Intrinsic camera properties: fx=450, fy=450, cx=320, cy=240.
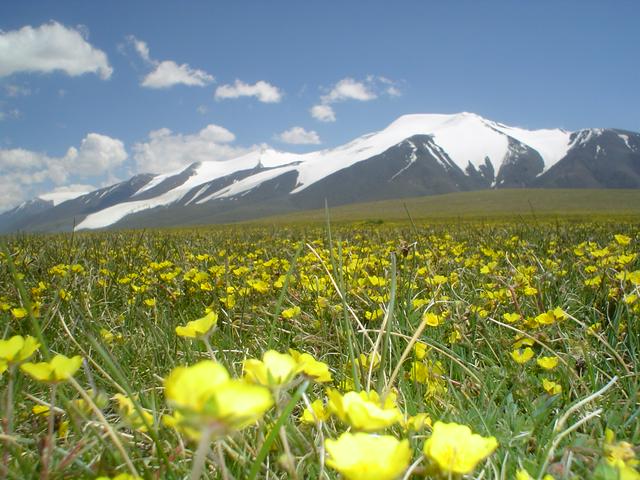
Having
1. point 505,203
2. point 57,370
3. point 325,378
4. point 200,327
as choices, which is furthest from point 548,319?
point 505,203

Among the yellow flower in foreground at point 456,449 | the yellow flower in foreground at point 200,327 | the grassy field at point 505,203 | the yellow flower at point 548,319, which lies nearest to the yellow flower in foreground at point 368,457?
the yellow flower in foreground at point 456,449

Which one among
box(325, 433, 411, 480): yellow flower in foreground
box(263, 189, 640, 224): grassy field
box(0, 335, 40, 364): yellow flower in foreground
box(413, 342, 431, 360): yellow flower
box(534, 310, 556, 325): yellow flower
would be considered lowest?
box(263, 189, 640, 224): grassy field

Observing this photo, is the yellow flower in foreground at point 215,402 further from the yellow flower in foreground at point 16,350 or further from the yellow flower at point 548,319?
the yellow flower at point 548,319

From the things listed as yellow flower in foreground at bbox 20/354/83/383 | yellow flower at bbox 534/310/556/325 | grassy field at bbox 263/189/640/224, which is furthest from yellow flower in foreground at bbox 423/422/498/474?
grassy field at bbox 263/189/640/224

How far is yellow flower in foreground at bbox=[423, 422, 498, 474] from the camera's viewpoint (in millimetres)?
686

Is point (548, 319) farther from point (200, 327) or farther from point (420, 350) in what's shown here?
point (200, 327)

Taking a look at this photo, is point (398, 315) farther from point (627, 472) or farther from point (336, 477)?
point (627, 472)

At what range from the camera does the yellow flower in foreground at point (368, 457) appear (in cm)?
56

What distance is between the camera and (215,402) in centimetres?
45

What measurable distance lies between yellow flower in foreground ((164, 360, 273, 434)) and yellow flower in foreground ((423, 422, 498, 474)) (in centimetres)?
36

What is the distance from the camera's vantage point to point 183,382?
1.58 ft

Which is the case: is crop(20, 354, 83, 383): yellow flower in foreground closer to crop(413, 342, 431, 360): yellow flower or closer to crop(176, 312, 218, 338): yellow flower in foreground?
crop(176, 312, 218, 338): yellow flower in foreground

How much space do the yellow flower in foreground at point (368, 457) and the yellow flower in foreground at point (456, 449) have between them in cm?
11

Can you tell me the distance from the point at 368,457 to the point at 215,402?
0.26 m
